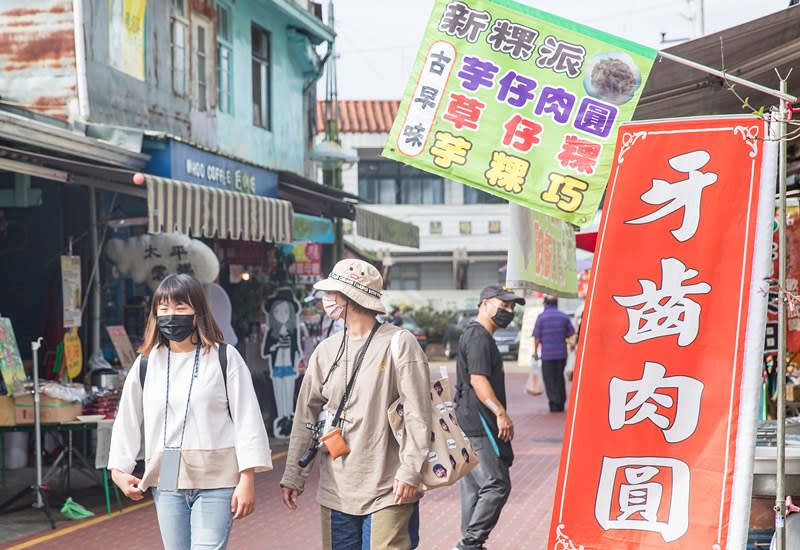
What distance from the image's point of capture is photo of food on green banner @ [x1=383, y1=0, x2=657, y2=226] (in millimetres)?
5469

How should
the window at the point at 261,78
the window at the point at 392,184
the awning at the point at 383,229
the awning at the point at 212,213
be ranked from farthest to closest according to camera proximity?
the window at the point at 392,184 → the window at the point at 261,78 → the awning at the point at 383,229 → the awning at the point at 212,213

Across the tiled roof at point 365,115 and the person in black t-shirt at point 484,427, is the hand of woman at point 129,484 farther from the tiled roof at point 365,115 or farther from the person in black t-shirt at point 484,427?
the tiled roof at point 365,115

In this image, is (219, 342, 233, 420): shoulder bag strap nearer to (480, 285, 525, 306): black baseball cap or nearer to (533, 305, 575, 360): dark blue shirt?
(480, 285, 525, 306): black baseball cap

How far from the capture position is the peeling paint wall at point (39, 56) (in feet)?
42.9

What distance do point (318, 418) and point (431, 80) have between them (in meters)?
1.68

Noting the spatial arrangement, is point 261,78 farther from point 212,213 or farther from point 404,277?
point 404,277

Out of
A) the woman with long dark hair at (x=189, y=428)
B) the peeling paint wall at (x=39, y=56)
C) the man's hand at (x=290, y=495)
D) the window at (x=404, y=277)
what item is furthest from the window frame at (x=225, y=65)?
the window at (x=404, y=277)

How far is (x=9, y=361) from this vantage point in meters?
10.1

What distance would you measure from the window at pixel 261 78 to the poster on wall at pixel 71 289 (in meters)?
6.86

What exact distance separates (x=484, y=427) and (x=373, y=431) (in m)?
2.64

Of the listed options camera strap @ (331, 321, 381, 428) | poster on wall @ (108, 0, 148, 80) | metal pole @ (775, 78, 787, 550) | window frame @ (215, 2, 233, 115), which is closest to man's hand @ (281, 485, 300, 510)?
camera strap @ (331, 321, 381, 428)

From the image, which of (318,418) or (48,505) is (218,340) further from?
(48,505)

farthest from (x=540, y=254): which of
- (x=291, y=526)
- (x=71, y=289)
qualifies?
(x=71, y=289)

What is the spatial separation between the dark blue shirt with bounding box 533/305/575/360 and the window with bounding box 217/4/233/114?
6057 mm
